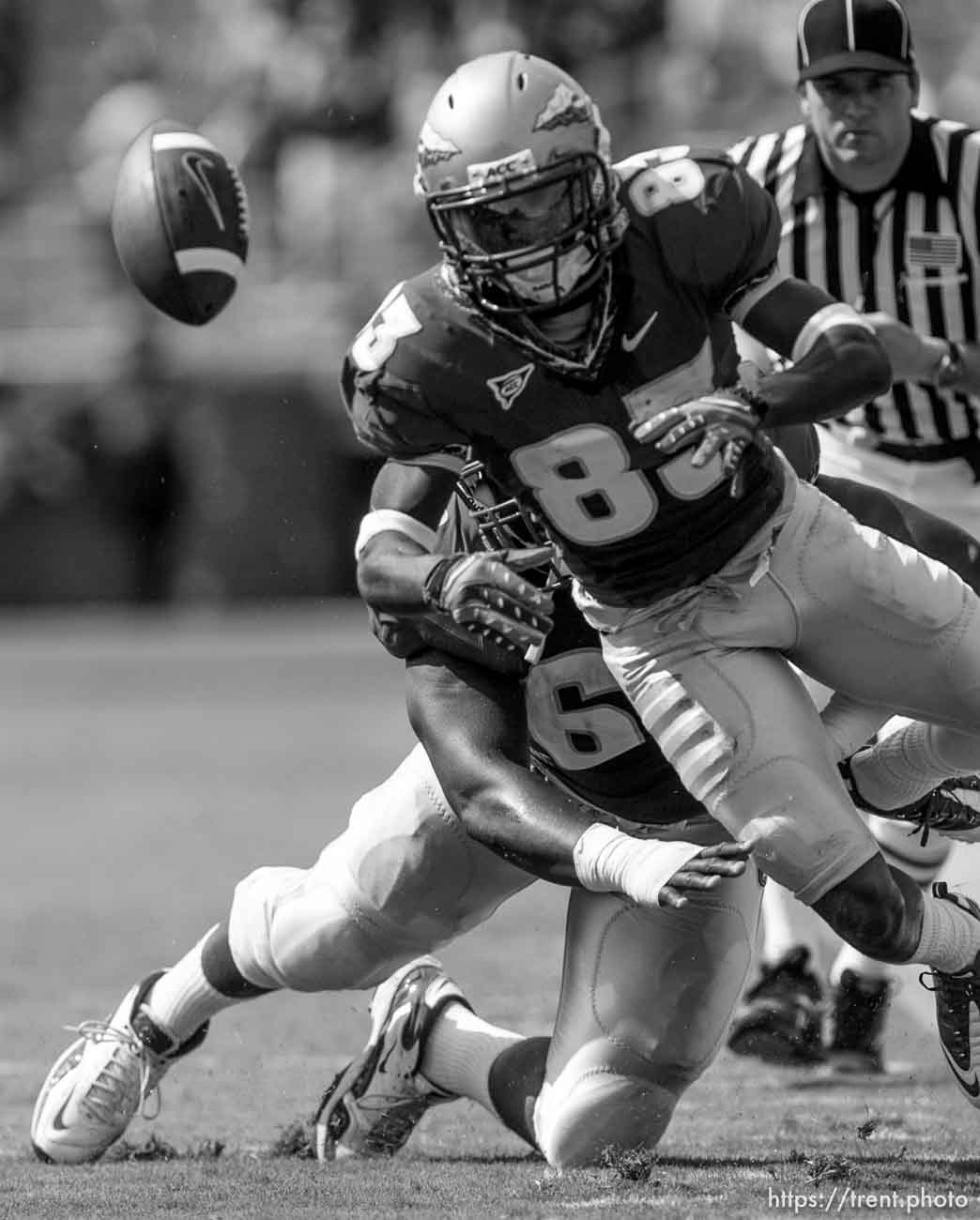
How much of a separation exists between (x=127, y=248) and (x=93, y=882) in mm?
3342

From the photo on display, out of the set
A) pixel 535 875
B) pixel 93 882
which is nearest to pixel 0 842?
pixel 93 882

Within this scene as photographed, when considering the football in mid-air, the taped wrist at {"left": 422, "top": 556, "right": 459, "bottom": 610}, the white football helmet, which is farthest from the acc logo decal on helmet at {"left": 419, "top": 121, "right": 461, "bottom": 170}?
the football in mid-air

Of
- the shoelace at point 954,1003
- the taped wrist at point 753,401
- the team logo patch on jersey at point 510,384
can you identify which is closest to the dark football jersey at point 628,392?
the team logo patch on jersey at point 510,384

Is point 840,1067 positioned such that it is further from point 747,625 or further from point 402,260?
point 402,260

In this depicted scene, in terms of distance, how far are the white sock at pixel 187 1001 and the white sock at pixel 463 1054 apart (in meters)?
0.35

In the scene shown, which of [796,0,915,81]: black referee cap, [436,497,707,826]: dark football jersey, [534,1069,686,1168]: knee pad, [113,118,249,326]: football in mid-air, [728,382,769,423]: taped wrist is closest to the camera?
[728,382,769,423]: taped wrist

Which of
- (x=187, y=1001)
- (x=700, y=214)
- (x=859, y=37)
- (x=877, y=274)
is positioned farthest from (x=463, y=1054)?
(x=859, y=37)

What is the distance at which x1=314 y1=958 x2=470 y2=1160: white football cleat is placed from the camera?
3521 millimetres

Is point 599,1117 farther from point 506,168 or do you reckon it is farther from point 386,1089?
point 506,168

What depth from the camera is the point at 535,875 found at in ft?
10.3

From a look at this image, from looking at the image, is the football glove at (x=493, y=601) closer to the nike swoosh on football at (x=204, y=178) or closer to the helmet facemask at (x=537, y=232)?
the helmet facemask at (x=537, y=232)

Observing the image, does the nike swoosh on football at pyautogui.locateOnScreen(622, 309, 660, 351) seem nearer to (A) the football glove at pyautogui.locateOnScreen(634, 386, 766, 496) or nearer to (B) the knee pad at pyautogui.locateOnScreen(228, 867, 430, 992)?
(A) the football glove at pyautogui.locateOnScreen(634, 386, 766, 496)

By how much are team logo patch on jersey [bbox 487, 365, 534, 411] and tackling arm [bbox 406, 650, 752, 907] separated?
464mm

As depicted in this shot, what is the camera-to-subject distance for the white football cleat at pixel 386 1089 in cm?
352
